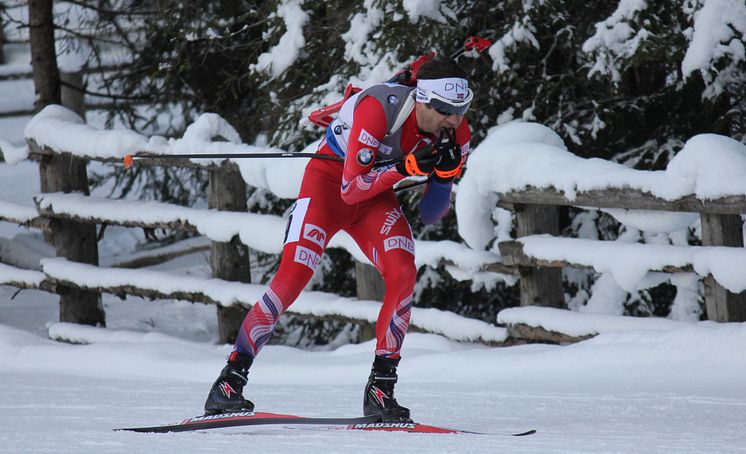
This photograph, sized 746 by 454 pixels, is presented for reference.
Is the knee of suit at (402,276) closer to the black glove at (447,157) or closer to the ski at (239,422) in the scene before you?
the black glove at (447,157)

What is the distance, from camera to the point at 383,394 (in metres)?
4.72

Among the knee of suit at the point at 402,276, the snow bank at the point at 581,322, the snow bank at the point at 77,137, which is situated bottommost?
the snow bank at the point at 581,322

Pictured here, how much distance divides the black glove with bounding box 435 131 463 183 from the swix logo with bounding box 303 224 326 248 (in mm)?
585

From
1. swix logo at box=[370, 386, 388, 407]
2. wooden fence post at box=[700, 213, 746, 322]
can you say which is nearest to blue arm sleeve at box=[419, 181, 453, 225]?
swix logo at box=[370, 386, 388, 407]

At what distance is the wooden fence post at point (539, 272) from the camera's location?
679 cm

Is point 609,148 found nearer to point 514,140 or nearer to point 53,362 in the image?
point 514,140

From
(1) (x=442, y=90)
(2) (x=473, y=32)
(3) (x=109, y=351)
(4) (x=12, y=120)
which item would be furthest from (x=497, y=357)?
(4) (x=12, y=120)

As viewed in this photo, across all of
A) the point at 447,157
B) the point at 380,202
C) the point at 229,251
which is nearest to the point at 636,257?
the point at 380,202

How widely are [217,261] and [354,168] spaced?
3.77 metres

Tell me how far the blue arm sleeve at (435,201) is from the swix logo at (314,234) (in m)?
0.53

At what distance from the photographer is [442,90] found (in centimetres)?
458

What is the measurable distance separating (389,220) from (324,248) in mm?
328

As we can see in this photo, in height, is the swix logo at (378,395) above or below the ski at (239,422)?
above

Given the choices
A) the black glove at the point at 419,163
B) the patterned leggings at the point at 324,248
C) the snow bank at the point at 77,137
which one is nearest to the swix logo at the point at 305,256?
the patterned leggings at the point at 324,248
